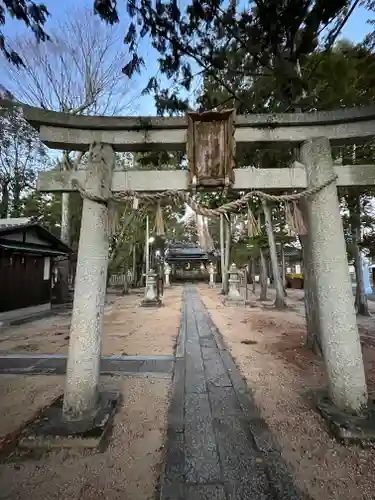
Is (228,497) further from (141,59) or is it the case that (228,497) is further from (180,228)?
(180,228)

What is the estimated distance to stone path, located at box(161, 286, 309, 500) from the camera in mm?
2063

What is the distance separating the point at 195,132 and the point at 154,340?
5.34 m

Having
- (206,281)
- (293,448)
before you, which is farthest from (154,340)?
(206,281)

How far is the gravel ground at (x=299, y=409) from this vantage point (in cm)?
214

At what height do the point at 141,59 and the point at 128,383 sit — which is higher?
the point at 141,59

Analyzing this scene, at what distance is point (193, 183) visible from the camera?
3.08 m

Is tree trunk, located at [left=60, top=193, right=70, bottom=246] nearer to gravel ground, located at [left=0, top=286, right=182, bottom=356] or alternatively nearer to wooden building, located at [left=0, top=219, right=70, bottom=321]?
wooden building, located at [left=0, top=219, right=70, bottom=321]

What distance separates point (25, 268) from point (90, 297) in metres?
9.95

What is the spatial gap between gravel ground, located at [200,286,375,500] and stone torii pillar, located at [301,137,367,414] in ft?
1.61

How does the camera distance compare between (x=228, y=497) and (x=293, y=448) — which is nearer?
(x=228, y=497)

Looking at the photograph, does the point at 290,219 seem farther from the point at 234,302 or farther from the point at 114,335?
the point at 234,302

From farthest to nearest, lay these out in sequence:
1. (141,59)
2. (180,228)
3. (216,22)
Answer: (180,228)
(216,22)
(141,59)

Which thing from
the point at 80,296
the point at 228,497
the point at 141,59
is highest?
the point at 141,59

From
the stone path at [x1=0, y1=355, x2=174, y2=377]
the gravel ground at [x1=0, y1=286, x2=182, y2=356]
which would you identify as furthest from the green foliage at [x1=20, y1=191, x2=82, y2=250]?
the stone path at [x1=0, y1=355, x2=174, y2=377]
